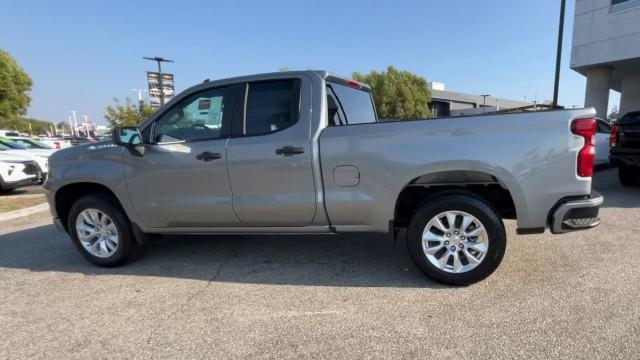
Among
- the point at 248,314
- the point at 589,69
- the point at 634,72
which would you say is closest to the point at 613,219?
the point at 248,314

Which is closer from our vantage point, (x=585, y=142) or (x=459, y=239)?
(x=585, y=142)

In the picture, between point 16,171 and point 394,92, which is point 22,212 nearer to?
point 16,171

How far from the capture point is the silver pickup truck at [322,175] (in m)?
2.80

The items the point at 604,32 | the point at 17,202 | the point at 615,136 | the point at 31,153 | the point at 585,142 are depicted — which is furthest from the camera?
the point at 604,32

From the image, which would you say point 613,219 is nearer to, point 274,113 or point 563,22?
point 274,113

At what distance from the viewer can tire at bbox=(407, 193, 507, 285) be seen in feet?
9.58

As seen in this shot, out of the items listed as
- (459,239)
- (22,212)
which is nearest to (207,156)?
(459,239)

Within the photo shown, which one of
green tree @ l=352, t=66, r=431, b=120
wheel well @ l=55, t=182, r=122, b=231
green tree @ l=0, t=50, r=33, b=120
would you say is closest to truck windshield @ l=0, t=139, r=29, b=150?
wheel well @ l=55, t=182, r=122, b=231

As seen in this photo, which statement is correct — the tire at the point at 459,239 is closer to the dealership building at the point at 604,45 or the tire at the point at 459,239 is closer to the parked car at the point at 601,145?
the parked car at the point at 601,145

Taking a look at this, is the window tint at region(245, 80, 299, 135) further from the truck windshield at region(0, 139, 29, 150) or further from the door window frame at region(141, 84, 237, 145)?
the truck windshield at region(0, 139, 29, 150)

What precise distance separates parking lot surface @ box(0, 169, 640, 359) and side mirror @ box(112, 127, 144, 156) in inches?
50.9

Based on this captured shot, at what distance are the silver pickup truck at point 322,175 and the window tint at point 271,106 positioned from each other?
0.01 meters

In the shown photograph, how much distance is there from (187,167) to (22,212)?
607 centimetres

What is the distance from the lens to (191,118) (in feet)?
11.6
